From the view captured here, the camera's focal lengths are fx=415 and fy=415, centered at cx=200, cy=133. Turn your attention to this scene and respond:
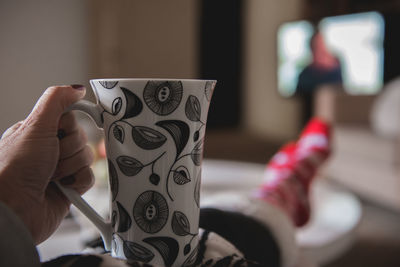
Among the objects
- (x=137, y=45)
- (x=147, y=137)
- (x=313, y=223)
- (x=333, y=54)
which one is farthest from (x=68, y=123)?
(x=137, y=45)

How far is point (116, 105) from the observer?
34 centimetres

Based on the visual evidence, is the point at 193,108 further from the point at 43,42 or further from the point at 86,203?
the point at 43,42

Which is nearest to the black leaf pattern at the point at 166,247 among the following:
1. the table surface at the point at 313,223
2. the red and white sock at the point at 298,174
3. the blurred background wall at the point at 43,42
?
the red and white sock at the point at 298,174

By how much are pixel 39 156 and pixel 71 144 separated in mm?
55

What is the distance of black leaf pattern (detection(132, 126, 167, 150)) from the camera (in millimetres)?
336

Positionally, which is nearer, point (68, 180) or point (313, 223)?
point (68, 180)

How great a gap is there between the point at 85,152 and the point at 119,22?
3974mm

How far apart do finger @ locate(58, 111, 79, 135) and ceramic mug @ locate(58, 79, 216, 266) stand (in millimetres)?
59

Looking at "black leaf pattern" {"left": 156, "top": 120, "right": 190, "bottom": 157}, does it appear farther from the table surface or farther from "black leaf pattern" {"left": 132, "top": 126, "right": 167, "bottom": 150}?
the table surface

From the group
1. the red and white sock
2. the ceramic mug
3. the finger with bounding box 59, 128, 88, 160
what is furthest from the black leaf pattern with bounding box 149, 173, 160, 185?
the red and white sock

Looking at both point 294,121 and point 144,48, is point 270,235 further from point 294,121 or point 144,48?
point 144,48

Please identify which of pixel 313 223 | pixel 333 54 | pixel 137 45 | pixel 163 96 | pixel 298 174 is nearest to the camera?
pixel 163 96

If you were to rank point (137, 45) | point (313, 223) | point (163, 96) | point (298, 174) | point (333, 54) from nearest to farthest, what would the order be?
point (163, 96) → point (298, 174) → point (313, 223) → point (333, 54) → point (137, 45)

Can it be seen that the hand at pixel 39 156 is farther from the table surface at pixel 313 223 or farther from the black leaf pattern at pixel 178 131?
the table surface at pixel 313 223
